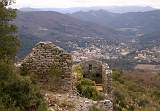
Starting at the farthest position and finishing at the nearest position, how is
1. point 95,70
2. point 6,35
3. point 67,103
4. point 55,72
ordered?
point 95,70 < point 55,72 < point 6,35 < point 67,103

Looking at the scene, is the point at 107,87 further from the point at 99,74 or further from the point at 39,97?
the point at 39,97

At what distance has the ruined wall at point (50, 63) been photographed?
45.1 feet

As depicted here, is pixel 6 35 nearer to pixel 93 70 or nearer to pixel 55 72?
pixel 55 72

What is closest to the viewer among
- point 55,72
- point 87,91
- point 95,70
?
point 55,72

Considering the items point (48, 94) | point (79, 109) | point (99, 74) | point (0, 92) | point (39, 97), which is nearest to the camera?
point (0, 92)

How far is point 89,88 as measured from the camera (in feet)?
49.2

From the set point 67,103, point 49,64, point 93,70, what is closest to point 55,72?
point 49,64

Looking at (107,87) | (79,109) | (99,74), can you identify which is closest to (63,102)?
(79,109)

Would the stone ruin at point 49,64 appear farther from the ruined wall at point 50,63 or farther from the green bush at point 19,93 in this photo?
the green bush at point 19,93

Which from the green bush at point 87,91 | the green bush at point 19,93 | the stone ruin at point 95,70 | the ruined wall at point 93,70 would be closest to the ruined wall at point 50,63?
the green bush at point 87,91

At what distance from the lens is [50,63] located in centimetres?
1377

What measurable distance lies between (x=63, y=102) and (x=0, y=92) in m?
2.51

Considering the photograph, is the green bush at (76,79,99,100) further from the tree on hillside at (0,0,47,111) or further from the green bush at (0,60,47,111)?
the green bush at (0,60,47,111)

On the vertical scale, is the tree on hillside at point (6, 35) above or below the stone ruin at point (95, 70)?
above
